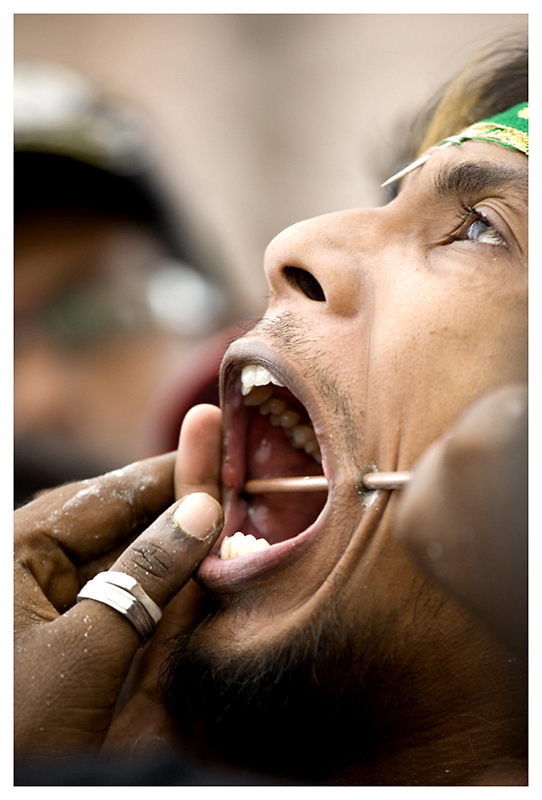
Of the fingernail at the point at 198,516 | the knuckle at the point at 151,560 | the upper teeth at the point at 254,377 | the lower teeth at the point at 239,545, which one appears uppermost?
the upper teeth at the point at 254,377

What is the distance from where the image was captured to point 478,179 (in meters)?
0.69

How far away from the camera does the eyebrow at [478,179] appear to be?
676 mm

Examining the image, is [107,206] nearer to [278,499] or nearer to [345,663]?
[278,499]

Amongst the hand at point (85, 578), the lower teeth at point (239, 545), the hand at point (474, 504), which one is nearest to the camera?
the hand at point (474, 504)

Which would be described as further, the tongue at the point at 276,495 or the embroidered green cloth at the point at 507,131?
the tongue at the point at 276,495

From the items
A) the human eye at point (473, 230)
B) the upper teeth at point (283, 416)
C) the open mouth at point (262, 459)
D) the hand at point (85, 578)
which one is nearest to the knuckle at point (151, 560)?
the hand at point (85, 578)

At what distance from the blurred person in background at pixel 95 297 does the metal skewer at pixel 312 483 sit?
1.02ft

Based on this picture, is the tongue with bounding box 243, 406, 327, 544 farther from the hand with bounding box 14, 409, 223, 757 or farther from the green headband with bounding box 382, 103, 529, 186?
the green headband with bounding box 382, 103, 529, 186

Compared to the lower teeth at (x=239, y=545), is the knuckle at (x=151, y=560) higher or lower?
higher

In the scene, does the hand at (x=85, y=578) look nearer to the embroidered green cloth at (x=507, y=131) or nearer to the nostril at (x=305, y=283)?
the nostril at (x=305, y=283)

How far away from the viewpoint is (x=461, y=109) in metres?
0.92

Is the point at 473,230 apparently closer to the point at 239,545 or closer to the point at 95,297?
the point at 239,545

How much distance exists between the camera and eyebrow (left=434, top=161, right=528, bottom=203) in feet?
2.22

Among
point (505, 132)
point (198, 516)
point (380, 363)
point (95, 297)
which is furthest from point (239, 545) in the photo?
point (95, 297)
